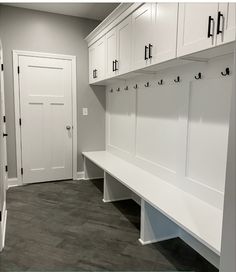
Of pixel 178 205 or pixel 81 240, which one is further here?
pixel 81 240

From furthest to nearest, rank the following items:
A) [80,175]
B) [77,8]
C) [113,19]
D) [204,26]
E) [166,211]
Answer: [80,175], [77,8], [113,19], [166,211], [204,26]

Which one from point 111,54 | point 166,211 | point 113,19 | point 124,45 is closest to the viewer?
point 166,211

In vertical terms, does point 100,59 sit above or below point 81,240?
above

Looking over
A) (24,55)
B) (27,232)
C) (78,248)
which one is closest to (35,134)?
(24,55)

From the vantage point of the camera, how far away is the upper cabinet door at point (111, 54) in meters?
3.04

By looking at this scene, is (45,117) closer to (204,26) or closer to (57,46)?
(57,46)

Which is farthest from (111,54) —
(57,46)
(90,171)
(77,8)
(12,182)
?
(12,182)

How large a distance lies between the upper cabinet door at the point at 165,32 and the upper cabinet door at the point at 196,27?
0.07 meters

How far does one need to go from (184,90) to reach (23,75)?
2654mm

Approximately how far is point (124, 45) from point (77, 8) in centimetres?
135

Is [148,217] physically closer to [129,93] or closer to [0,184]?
[0,184]

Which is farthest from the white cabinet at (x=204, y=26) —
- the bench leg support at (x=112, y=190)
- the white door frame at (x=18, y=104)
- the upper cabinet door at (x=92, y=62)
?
the white door frame at (x=18, y=104)

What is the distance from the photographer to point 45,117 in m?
3.90

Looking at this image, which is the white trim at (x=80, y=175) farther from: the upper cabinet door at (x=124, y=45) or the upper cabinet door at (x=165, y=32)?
the upper cabinet door at (x=165, y=32)
